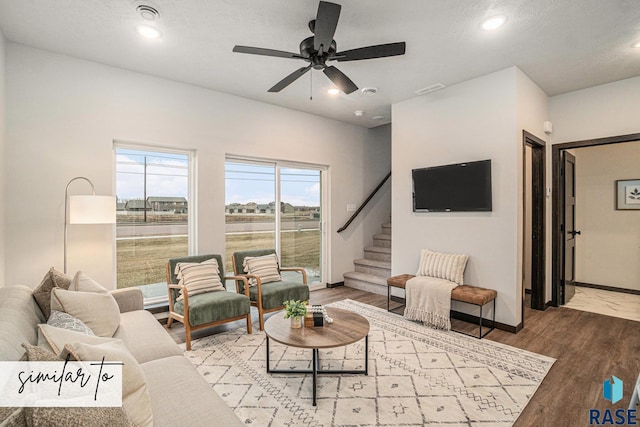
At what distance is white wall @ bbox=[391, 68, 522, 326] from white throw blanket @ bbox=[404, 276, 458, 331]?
0.49m

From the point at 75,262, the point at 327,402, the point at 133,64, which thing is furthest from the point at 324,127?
the point at 327,402

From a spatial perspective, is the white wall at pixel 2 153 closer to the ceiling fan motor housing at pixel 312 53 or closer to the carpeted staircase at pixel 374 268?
the ceiling fan motor housing at pixel 312 53

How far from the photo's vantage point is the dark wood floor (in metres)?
2.17

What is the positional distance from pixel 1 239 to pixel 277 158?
318cm

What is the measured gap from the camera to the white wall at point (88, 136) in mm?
3035

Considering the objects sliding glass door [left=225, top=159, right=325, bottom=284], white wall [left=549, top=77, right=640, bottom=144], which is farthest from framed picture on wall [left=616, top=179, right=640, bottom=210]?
sliding glass door [left=225, top=159, right=325, bottom=284]

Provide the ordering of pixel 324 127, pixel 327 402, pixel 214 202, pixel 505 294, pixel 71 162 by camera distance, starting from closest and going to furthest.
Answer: pixel 327 402
pixel 71 162
pixel 505 294
pixel 214 202
pixel 324 127

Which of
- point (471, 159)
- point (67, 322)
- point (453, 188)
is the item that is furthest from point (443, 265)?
point (67, 322)

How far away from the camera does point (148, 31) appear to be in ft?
9.23

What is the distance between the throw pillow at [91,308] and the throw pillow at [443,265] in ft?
11.1

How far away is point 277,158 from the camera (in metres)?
4.86

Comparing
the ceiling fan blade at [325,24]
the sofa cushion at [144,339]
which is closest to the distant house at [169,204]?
the sofa cushion at [144,339]

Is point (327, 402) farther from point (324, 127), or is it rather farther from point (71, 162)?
point (324, 127)

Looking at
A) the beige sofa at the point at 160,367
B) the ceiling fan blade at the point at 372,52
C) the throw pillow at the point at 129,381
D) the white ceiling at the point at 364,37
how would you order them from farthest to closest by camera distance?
the white ceiling at the point at 364,37
the ceiling fan blade at the point at 372,52
the beige sofa at the point at 160,367
the throw pillow at the point at 129,381
